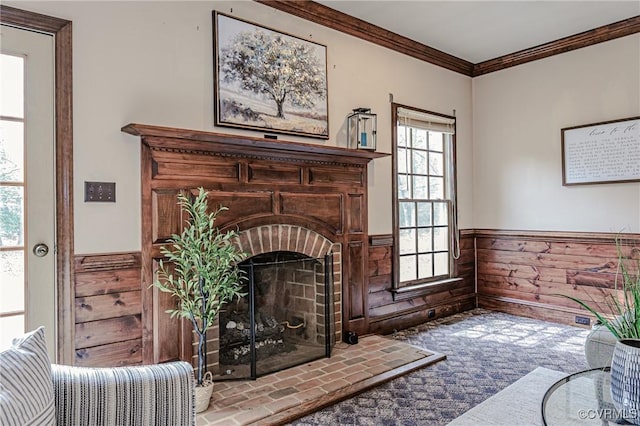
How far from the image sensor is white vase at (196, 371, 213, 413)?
2346mm

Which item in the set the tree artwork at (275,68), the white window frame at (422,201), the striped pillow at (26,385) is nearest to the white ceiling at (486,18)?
the tree artwork at (275,68)

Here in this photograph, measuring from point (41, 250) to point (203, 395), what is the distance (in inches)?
48.3

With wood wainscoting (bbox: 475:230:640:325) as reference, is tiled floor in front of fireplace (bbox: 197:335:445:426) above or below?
below

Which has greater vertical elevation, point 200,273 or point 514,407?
point 200,273

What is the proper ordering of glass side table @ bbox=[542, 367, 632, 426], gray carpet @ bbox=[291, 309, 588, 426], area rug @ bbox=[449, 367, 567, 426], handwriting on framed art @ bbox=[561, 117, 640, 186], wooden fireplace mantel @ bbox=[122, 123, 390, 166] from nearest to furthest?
glass side table @ bbox=[542, 367, 632, 426] < area rug @ bbox=[449, 367, 567, 426] < gray carpet @ bbox=[291, 309, 588, 426] < wooden fireplace mantel @ bbox=[122, 123, 390, 166] < handwriting on framed art @ bbox=[561, 117, 640, 186]

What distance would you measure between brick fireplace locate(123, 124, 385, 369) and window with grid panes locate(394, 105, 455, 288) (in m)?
0.64

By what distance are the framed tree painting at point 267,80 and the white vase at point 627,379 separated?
8.26ft

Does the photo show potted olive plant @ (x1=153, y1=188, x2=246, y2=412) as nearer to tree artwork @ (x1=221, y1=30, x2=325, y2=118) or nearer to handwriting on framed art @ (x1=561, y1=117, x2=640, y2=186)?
tree artwork @ (x1=221, y1=30, x2=325, y2=118)

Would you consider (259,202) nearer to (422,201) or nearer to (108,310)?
(108,310)

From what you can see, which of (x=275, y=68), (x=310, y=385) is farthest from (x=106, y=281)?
(x=275, y=68)

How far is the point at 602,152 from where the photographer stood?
404 centimetres

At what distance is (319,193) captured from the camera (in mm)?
3434

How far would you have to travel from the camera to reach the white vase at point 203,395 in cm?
235

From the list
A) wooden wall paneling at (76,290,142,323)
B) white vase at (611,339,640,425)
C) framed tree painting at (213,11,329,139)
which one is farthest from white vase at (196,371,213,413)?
white vase at (611,339,640,425)
